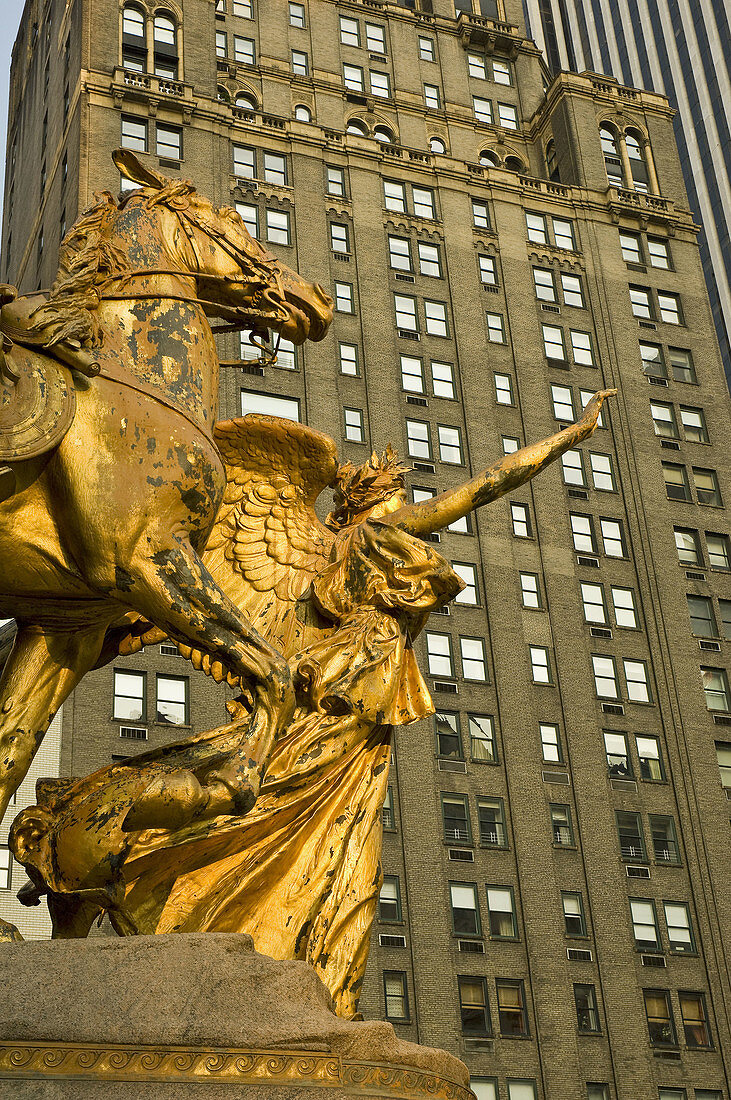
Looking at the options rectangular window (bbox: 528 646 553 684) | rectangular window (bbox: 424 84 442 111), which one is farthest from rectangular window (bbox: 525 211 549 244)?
rectangular window (bbox: 528 646 553 684)

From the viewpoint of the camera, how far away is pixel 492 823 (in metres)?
48.3

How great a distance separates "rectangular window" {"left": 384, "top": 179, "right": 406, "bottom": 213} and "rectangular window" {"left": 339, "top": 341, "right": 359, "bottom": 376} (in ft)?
28.4

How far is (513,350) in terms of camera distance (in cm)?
6112

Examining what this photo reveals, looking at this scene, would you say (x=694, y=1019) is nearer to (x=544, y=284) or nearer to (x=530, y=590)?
(x=530, y=590)

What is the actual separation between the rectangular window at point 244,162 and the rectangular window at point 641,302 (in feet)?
59.6

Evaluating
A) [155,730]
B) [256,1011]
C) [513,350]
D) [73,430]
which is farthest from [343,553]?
[513,350]

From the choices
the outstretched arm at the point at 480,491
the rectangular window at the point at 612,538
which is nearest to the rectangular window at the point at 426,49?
the rectangular window at the point at 612,538

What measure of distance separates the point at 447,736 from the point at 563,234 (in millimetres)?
27782

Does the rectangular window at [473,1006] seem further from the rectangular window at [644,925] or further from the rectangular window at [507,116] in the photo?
the rectangular window at [507,116]

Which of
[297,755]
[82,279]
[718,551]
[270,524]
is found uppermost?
[718,551]

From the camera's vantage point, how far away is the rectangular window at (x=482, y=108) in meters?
72.4

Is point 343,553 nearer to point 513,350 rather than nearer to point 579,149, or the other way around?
point 513,350

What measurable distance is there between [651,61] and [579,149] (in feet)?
146

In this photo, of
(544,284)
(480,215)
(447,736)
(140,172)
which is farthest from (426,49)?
(140,172)
